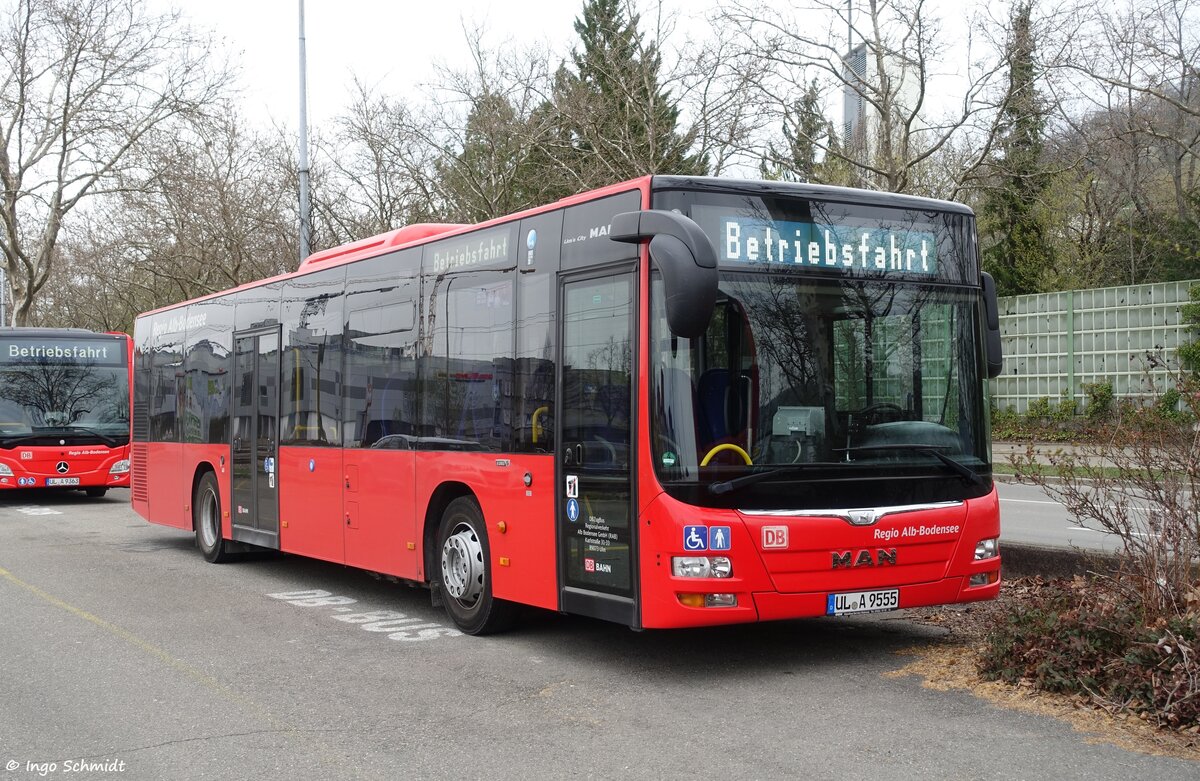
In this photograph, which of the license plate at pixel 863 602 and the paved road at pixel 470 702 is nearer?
the paved road at pixel 470 702

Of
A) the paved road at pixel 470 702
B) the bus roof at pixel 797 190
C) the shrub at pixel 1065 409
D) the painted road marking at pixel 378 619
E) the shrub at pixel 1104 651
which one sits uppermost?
the bus roof at pixel 797 190

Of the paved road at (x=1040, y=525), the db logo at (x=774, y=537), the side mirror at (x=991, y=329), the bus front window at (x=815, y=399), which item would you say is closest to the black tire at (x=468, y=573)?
the bus front window at (x=815, y=399)

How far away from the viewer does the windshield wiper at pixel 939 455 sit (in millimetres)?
7488

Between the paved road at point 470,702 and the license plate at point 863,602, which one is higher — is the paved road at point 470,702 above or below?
below

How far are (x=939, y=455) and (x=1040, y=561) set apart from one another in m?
2.52

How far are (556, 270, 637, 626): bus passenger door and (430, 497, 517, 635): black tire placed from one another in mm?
1053

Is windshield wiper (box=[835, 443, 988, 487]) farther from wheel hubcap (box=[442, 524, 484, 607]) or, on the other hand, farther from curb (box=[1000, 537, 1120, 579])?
wheel hubcap (box=[442, 524, 484, 607])

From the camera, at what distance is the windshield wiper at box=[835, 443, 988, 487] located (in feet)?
24.6

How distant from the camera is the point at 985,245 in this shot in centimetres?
4131

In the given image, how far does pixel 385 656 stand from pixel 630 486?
7.52ft

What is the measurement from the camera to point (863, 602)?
24.1 ft

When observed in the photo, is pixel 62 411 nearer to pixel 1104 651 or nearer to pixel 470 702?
pixel 470 702

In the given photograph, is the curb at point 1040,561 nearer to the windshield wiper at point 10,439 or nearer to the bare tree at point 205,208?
the windshield wiper at point 10,439

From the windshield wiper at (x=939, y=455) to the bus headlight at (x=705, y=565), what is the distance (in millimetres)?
1082
